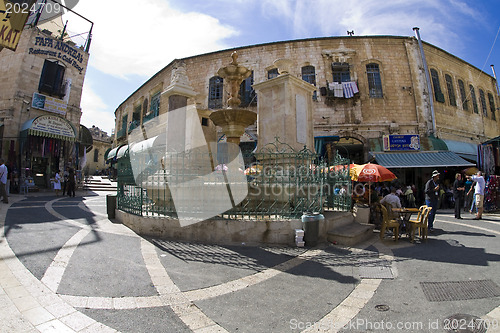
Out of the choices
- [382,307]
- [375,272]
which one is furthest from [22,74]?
[382,307]

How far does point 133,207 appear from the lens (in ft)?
22.0

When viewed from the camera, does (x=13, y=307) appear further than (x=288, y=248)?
No

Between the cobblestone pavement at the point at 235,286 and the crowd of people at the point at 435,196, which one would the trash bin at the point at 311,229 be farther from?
the crowd of people at the point at 435,196

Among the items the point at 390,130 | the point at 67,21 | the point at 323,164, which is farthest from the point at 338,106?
the point at 67,21

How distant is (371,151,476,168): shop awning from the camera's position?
14984mm

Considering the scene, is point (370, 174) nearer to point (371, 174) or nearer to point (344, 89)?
point (371, 174)

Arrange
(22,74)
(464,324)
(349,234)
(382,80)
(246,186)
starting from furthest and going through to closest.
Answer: (382,80)
(22,74)
(246,186)
(349,234)
(464,324)

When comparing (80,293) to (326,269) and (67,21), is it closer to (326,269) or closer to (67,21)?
(326,269)

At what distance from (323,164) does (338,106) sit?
40.5ft

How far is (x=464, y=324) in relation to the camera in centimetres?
261

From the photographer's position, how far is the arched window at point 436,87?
18.0 metres

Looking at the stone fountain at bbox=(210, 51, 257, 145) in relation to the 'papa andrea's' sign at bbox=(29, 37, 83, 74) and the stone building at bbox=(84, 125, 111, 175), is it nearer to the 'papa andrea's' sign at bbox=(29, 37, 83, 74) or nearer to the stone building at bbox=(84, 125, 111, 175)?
the 'papa andrea's' sign at bbox=(29, 37, 83, 74)

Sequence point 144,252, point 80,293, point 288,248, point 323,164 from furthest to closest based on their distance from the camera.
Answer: point 323,164
point 288,248
point 144,252
point 80,293

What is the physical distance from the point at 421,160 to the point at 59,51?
25.2 meters
